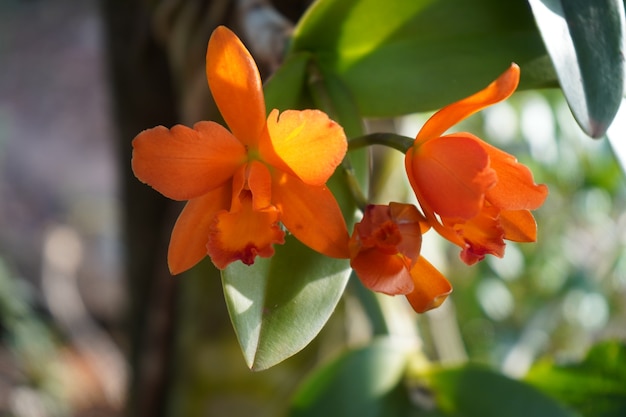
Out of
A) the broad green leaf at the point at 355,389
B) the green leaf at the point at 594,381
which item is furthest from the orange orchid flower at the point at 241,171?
the green leaf at the point at 594,381

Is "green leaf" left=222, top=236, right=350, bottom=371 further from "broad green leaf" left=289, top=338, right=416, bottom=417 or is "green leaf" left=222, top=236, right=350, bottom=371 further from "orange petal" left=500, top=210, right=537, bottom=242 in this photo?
"broad green leaf" left=289, top=338, right=416, bottom=417

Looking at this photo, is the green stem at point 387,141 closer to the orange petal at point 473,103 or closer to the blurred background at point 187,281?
the orange petal at point 473,103

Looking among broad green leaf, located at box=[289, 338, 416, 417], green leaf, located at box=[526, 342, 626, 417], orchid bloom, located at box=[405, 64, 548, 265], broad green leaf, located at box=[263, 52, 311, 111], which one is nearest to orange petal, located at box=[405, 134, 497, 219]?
orchid bloom, located at box=[405, 64, 548, 265]

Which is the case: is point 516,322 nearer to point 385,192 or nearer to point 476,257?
point 385,192

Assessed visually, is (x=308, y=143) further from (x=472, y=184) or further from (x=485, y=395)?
(x=485, y=395)

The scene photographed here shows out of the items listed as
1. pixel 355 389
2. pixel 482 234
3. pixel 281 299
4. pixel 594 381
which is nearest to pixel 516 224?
pixel 482 234

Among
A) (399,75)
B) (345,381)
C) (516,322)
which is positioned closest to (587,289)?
(516,322)

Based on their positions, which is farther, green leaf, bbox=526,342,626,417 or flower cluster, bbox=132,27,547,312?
green leaf, bbox=526,342,626,417
